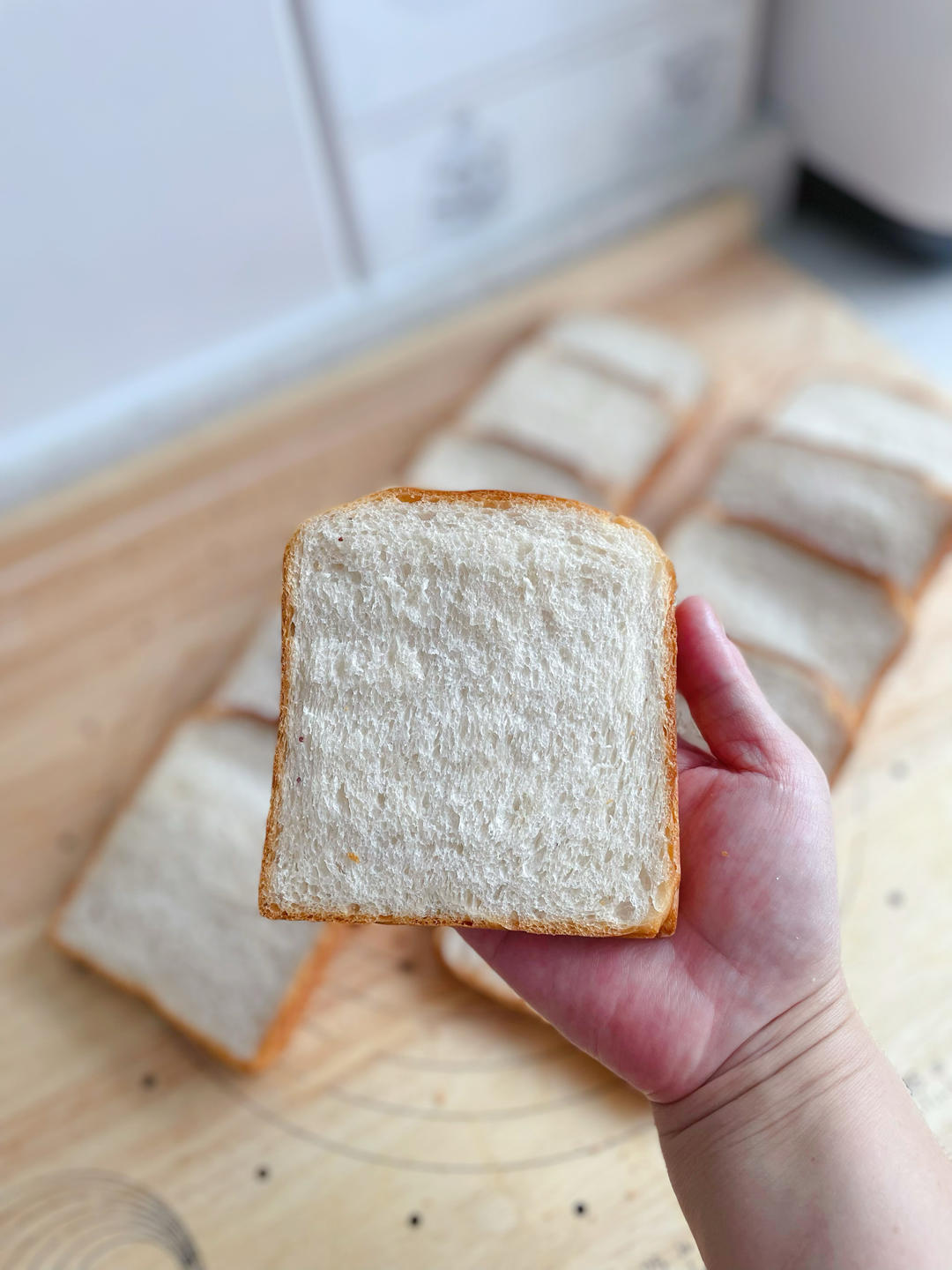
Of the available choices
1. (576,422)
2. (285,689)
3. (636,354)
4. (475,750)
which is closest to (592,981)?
(475,750)

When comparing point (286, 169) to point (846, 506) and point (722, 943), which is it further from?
point (722, 943)

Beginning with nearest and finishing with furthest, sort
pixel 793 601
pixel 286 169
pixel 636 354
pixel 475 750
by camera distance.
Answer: pixel 475 750
pixel 793 601
pixel 286 169
pixel 636 354

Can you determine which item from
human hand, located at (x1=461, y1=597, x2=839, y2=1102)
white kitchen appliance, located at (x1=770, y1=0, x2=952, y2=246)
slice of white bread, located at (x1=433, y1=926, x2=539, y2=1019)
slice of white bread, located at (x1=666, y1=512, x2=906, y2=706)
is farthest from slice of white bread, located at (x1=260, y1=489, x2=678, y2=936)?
white kitchen appliance, located at (x1=770, y1=0, x2=952, y2=246)

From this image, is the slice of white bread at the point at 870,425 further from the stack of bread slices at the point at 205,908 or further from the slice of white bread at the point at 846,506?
the stack of bread slices at the point at 205,908

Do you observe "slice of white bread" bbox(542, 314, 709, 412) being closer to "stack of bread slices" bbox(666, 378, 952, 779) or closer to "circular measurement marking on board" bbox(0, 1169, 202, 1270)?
"stack of bread slices" bbox(666, 378, 952, 779)

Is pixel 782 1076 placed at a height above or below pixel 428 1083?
above

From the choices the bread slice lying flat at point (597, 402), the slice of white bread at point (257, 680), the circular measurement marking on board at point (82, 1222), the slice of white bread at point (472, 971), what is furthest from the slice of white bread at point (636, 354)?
the circular measurement marking on board at point (82, 1222)
